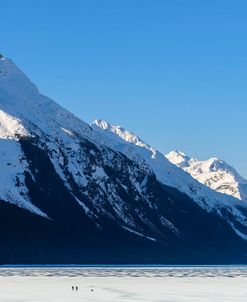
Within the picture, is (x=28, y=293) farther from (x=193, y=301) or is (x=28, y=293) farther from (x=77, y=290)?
(x=193, y=301)

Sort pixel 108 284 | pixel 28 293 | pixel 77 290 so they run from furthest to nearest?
pixel 108 284 < pixel 77 290 < pixel 28 293

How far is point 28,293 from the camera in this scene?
112375 millimetres

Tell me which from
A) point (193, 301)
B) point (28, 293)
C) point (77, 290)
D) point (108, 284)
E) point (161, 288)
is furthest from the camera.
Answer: point (108, 284)

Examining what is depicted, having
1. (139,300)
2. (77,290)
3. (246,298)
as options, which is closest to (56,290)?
(77,290)

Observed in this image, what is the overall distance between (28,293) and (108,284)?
29.5 m

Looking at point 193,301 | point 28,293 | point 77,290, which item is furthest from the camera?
point 77,290

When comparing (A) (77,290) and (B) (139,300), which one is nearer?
(B) (139,300)

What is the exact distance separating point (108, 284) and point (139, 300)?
3545 cm

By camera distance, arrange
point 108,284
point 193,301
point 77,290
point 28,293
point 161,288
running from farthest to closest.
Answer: point 108,284
point 161,288
point 77,290
point 28,293
point 193,301

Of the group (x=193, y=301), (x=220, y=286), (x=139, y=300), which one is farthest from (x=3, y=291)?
(x=220, y=286)

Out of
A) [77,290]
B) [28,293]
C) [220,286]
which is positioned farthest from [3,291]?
[220,286]

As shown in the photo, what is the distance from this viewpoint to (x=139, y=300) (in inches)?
4122

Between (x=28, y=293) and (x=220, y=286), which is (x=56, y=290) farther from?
(x=220, y=286)

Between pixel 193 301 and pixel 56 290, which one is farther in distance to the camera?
pixel 56 290
